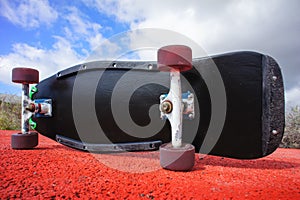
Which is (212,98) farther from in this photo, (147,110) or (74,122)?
(74,122)

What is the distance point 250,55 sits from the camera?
4.25 ft

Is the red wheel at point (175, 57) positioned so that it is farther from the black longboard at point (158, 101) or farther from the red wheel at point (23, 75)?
the red wheel at point (23, 75)

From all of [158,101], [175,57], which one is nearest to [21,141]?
[158,101]

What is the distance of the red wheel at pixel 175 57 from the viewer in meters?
1.26

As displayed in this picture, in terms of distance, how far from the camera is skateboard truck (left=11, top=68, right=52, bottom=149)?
191 cm

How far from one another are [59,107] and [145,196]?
1.54 metres

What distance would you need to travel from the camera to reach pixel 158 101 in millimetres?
1565

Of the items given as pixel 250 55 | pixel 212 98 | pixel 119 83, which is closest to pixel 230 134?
pixel 212 98

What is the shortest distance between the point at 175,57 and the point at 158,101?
1.38ft

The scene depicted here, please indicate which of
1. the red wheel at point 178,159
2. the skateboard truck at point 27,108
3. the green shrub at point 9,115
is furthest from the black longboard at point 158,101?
the green shrub at point 9,115

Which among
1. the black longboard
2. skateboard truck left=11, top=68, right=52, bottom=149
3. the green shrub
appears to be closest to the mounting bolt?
the black longboard

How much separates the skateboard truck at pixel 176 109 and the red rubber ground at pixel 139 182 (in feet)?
0.22

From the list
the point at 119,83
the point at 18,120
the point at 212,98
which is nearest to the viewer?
the point at 212,98

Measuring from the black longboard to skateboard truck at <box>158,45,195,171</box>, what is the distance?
0.17 meters
